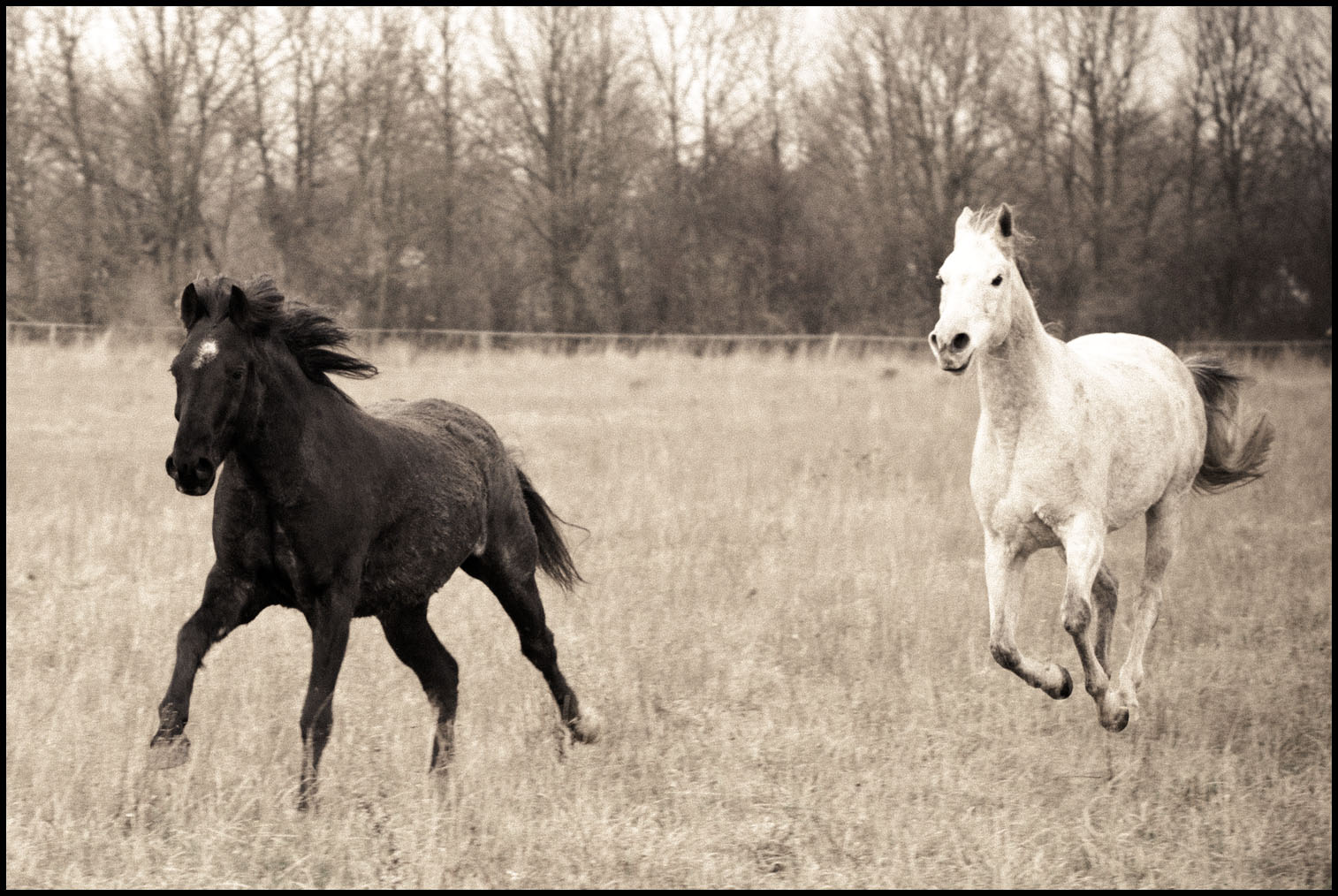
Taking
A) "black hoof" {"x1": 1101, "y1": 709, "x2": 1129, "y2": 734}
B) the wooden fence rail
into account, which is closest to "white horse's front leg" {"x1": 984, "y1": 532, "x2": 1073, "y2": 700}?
"black hoof" {"x1": 1101, "y1": 709, "x2": 1129, "y2": 734}

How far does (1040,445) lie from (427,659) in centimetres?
276

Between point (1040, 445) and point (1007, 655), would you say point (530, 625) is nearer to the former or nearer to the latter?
point (1007, 655)

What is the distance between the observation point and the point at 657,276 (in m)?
33.9

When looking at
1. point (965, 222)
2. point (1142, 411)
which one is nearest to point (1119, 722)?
point (1142, 411)

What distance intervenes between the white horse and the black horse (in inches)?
78.4

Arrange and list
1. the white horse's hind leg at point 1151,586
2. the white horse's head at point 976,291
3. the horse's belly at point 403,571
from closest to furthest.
→ 1. the white horse's head at point 976,291
2. the horse's belly at point 403,571
3. the white horse's hind leg at point 1151,586

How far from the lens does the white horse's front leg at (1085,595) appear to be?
17.9 feet

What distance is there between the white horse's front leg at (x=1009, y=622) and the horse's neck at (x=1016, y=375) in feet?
1.87

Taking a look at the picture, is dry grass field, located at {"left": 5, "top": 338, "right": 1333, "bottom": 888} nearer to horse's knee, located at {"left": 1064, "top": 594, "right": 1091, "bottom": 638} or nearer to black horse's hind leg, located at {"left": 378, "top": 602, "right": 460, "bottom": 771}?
black horse's hind leg, located at {"left": 378, "top": 602, "right": 460, "bottom": 771}

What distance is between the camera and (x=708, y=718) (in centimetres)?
590

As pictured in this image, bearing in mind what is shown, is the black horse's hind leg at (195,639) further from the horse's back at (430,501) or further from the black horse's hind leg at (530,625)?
the black horse's hind leg at (530,625)

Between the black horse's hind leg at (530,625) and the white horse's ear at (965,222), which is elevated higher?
the white horse's ear at (965,222)

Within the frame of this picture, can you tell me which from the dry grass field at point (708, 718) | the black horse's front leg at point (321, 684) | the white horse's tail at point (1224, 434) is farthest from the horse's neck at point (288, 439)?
the white horse's tail at point (1224, 434)

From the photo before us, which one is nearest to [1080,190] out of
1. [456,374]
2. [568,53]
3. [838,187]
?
[838,187]
